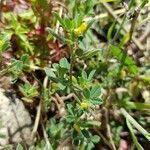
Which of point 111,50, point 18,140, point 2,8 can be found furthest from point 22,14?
point 18,140

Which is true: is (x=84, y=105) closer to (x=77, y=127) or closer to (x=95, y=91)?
(x=95, y=91)

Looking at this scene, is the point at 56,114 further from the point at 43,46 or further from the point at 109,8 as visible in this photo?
the point at 109,8

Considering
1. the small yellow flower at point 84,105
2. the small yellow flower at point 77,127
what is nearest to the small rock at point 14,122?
the small yellow flower at point 77,127

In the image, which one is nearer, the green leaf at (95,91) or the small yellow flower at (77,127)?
the green leaf at (95,91)

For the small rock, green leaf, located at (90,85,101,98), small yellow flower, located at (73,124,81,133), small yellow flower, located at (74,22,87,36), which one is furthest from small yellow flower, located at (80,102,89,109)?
the small rock

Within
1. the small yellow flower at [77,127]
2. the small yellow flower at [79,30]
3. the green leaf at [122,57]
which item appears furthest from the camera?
the green leaf at [122,57]

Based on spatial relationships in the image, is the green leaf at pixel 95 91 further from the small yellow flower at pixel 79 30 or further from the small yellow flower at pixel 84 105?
the small yellow flower at pixel 79 30

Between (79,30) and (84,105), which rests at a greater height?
(79,30)

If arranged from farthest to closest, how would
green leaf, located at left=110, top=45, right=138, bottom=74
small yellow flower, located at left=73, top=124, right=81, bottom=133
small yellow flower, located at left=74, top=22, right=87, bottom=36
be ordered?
green leaf, located at left=110, top=45, right=138, bottom=74 < small yellow flower, located at left=73, top=124, right=81, bottom=133 < small yellow flower, located at left=74, top=22, right=87, bottom=36

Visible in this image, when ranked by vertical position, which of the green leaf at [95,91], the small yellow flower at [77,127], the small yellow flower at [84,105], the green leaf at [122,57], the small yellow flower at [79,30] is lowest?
the small yellow flower at [77,127]

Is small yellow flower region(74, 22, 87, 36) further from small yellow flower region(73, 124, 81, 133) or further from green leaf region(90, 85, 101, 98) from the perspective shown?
small yellow flower region(73, 124, 81, 133)

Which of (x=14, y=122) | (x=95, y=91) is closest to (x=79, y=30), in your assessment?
(x=95, y=91)
